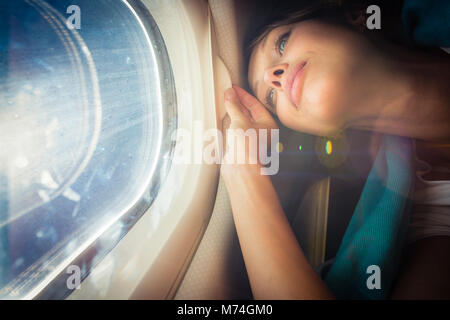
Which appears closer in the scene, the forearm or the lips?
the forearm

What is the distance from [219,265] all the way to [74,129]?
50cm

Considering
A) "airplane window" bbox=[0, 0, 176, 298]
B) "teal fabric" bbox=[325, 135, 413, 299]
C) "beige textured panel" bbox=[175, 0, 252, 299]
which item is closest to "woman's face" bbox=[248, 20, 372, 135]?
"beige textured panel" bbox=[175, 0, 252, 299]

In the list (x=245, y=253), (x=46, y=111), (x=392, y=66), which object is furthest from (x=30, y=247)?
Result: (x=392, y=66)

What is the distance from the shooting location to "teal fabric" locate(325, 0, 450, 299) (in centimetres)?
44

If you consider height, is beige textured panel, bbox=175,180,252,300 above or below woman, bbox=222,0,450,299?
below

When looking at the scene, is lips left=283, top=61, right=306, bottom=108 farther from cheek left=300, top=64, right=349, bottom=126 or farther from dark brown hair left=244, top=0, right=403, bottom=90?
dark brown hair left=244, top=0, right=403, bottom=90

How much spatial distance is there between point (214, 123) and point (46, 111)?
0.39m

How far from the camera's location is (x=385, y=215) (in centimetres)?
48

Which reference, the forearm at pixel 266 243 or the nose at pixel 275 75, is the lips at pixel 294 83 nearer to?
the nose at pixel 275 75

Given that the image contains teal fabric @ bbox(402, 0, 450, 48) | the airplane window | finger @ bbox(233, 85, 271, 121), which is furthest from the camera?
finger @ bbox(233, 85, 271, 121)

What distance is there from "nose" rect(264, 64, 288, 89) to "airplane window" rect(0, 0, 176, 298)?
0.30 m

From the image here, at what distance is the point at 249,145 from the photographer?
0.55 meters

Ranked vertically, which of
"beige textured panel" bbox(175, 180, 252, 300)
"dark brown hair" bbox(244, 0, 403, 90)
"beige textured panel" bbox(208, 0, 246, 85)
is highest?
"dark brown hair" bbox(244, 0, 403, 90)
